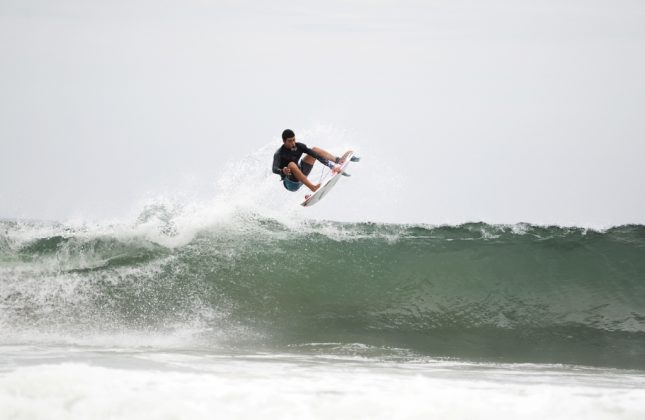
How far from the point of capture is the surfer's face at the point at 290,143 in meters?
10.6

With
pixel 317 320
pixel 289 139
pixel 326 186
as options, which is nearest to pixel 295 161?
pixel 289 139

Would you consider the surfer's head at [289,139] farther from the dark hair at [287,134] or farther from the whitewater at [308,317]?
the whitewater at [308,317]

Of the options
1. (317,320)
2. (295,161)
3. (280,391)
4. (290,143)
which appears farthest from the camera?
(295,161)

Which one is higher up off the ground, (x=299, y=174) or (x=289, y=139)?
(x=289, y=139)

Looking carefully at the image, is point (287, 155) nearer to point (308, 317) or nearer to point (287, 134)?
point (287, 134)

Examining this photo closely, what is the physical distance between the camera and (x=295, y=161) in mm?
10805

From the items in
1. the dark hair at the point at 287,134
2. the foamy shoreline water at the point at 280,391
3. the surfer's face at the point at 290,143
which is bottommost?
the foamy shoreline water at the point at 280,391

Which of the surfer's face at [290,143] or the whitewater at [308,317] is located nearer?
the whitewater at [308,317]

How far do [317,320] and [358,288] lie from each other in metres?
1.03

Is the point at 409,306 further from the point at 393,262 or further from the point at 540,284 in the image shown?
the point at 540,284

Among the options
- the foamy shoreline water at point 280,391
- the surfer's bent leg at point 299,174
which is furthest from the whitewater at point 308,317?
the surfer's bent leg at point 299,174

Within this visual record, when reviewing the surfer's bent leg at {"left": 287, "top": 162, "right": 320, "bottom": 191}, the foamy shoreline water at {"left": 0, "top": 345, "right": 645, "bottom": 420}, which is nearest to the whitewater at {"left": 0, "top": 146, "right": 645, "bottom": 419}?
the foamy shoreline water at {"left": 0, "top": 345, "right": 645, "bottom": 420}

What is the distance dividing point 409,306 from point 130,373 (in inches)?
198

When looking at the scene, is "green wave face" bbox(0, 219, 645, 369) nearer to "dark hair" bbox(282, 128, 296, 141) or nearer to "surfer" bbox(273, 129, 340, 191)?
"surfer" bbox(273, 129, 340, 191)
